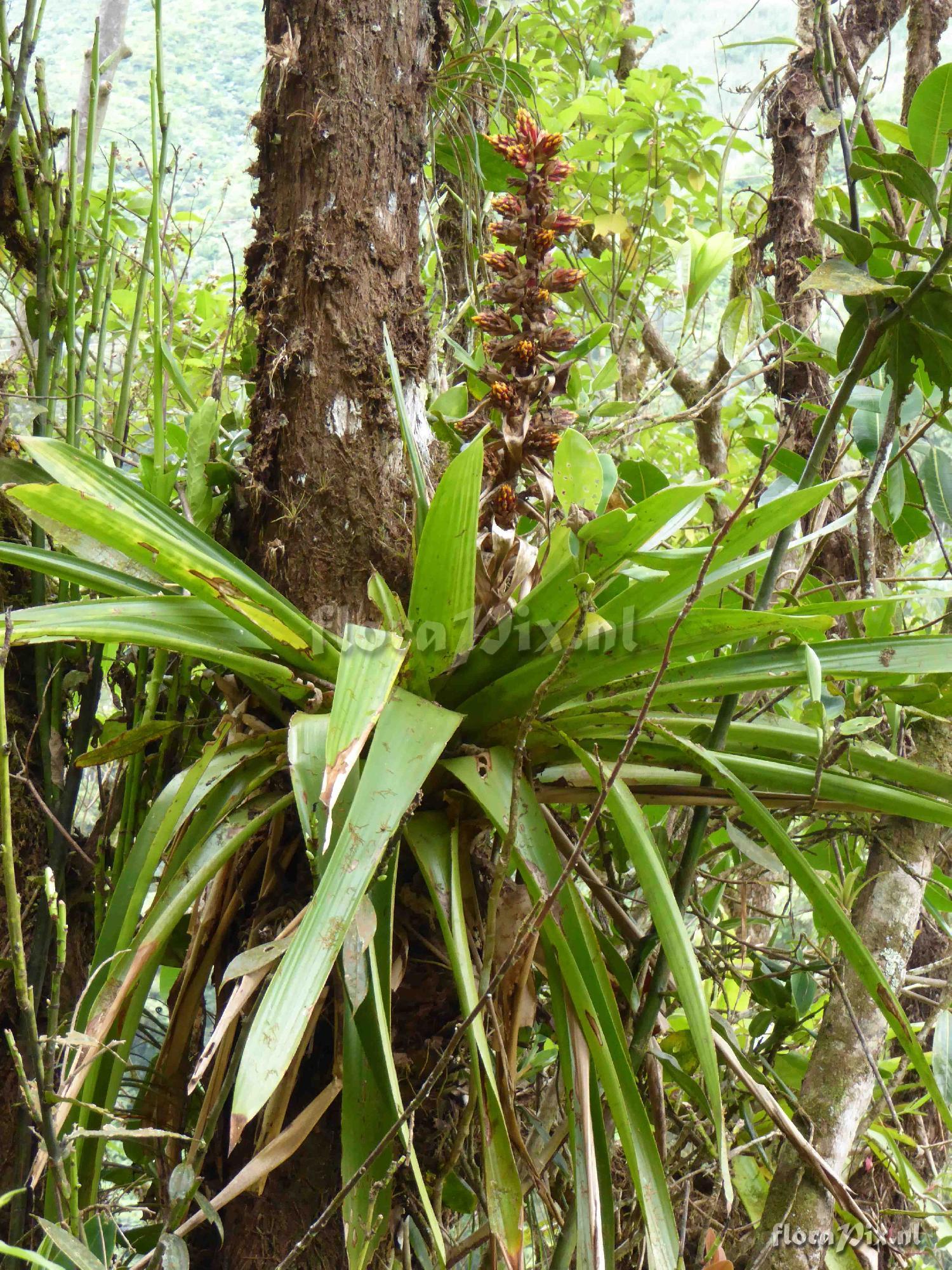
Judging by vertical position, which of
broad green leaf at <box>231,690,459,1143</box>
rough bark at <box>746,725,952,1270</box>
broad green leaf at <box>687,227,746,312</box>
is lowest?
rough bark at <box>746,725,952,1270</box>

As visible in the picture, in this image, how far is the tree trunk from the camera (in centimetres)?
98

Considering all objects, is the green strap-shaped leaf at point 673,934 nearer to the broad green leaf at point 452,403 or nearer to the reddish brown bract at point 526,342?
the reddish brown bract at point 526,342

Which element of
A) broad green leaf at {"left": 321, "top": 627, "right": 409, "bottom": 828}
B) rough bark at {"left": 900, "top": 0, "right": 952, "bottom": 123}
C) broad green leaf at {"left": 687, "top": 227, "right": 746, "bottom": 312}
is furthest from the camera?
rough bark at {"left": 900, "top": 0, "right": 952, "bottom": 123}

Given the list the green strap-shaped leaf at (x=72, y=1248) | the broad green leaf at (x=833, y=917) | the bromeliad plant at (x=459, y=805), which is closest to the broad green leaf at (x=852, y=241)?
the bromeliad plant at (x=459, y=805)

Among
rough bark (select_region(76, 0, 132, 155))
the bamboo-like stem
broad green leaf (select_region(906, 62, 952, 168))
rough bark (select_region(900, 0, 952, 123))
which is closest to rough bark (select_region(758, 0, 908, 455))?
rough bark (select_region(900, 0, 952, 123))

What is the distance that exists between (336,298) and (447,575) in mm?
417

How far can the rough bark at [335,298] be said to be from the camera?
980 millimetres

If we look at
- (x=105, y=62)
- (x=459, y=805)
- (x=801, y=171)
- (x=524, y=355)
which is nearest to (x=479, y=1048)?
(x=459, y=805)

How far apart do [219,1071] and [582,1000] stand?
29 cm

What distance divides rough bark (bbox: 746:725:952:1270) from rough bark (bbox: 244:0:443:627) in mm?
574

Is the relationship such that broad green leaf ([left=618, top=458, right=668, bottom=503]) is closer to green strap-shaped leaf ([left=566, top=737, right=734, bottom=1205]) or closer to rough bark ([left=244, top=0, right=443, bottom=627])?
rough bark ([left=244, top=0, right=443, bottom=627])

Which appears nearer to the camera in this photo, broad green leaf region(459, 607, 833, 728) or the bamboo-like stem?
the bamboo-like stem

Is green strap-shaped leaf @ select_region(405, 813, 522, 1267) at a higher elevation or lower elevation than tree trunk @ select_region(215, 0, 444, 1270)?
lower

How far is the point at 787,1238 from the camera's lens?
839 millimetres
